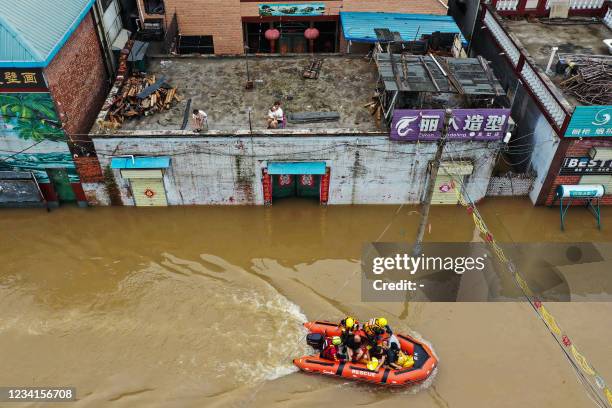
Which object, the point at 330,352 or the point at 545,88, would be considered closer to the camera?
the point at 330,352

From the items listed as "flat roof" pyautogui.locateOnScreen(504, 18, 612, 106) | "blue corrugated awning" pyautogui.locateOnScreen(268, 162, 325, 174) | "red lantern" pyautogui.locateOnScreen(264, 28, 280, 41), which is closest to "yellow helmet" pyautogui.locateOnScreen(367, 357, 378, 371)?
"blue corrugated awning" pyautogui.locateOnScreen(268, 162, 325, 174)

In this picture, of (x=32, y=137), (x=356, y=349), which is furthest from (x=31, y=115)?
(x=356, y=349)

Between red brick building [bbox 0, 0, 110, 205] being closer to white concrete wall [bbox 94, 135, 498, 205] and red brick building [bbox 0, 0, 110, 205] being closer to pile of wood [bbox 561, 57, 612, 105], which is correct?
white concrete wall [bbox 94, 135, 498, 205]

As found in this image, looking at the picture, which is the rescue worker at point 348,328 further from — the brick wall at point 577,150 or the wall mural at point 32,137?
the wall mural at point 32,137

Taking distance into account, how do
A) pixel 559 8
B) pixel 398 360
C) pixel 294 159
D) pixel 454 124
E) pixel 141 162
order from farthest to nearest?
pixel 559 8
pixel 294 159
pixel 141 162
pixel 454 124
pixel 398 360

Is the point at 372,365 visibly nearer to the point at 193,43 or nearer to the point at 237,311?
the point at 237,311

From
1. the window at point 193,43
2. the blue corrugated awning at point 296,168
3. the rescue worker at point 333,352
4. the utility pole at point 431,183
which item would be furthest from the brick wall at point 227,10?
the rescue worker at point 333,352
